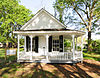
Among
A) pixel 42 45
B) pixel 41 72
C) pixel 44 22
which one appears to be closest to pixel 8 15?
pixel 44 22

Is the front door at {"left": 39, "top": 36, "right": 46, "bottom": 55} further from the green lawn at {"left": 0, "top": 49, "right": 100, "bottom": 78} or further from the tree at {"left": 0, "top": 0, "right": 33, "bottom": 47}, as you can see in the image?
the tree at {"left": 0, "top": 0, "right": 33, "bottom": 47}

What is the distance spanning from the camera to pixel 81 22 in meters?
18.0

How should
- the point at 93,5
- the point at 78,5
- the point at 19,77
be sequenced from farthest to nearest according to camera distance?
the point at 78,5, the point at 93,5, the point at 19,77

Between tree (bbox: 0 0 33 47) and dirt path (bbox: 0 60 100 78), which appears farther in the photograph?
tree (bbox: 0 0 33 47)

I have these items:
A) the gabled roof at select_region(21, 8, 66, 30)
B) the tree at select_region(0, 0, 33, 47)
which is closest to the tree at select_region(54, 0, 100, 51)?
the gabled roof at select_region(21, 8, 66, 30)

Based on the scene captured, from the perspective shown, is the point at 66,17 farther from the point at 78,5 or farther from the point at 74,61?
the point at 74,61

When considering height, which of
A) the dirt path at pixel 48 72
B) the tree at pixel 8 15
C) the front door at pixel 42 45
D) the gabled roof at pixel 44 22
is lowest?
the dirt path at pixel 48 72

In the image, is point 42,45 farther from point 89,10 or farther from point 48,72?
point 89,10

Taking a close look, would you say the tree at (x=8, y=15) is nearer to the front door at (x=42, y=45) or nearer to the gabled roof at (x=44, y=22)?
the gabled roof at (x=44, y=22)

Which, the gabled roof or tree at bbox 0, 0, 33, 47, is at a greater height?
tree at bbox 0, 0, 33, 47

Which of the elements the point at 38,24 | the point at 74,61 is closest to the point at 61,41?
the point at 74,61

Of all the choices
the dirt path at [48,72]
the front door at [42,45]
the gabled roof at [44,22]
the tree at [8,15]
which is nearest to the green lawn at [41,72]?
Result: the dirt path at [48,72]

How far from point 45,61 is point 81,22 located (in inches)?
567

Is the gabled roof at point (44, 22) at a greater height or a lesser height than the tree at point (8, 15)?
lesser
